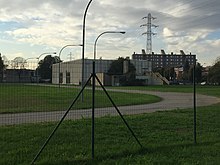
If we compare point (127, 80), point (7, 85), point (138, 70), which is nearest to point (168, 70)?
point (138, 70)

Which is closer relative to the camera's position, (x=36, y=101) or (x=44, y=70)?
(x=36, y=101)

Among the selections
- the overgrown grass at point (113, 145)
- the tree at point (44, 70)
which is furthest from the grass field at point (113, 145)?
the tree at point (44, 70)

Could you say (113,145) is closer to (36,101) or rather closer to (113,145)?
(113,145)

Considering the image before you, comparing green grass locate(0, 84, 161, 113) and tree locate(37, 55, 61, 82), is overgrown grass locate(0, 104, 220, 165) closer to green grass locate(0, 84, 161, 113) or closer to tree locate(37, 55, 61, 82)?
green grass locate(0, 84, 161, 113)

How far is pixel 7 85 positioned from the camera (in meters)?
14.9

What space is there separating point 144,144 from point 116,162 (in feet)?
6.96

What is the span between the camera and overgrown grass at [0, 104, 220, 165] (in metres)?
7.29

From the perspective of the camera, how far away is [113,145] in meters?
8.82

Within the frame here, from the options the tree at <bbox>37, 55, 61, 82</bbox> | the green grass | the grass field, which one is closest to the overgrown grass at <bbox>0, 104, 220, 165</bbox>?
the grass field

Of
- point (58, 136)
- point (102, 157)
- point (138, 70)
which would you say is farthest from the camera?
point (138, 70)

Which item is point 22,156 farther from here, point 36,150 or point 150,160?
point 150,160

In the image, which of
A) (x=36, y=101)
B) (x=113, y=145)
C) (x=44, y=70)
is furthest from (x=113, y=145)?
(x=44, y=70)

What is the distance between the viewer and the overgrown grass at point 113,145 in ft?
23.9

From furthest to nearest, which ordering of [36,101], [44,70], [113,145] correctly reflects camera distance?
[44,70] < [36,101] < [113,145]
